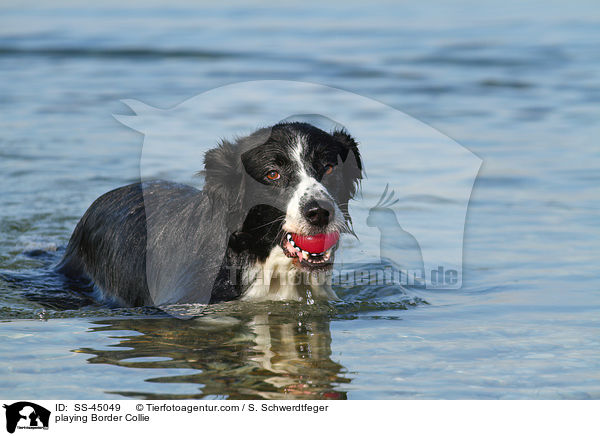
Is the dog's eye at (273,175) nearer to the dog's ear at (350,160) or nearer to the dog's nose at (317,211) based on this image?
the dog's nose at (317,211)

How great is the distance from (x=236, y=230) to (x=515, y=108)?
27.8 ft

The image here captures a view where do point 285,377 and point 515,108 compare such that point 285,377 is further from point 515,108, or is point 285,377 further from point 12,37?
point 12,37

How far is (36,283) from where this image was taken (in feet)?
24.6

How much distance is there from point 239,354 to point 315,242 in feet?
2.91

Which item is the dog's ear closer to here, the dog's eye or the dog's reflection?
the dog's eye

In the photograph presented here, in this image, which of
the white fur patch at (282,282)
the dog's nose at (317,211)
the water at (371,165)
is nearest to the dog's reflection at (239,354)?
the water at (371,165)

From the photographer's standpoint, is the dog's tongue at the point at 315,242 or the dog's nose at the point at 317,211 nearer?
the dog's nose at the point at 317,211

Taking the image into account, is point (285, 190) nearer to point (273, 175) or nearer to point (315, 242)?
point (273, 175)

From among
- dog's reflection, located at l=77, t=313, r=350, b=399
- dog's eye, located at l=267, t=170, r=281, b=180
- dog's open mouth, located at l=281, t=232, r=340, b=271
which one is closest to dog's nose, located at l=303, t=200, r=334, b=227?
dog's open mouth, located at l=281, t=232, r=340, b=271

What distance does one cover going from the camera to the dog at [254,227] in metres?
5.87

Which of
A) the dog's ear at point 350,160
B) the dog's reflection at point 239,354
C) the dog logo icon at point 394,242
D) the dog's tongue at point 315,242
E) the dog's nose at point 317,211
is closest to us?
the dog's reflection at point 239,354

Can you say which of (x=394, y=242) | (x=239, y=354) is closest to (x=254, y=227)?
(x=239, y=354)
